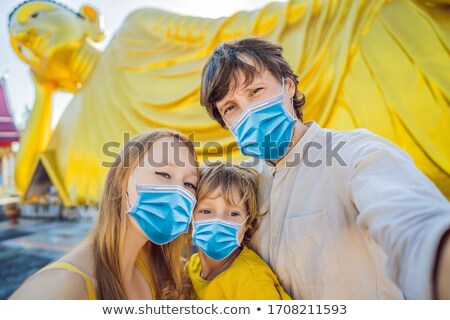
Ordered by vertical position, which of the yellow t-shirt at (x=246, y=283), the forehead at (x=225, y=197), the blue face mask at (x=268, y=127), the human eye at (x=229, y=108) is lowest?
the yellow t-shirt at (x=246, y=283)

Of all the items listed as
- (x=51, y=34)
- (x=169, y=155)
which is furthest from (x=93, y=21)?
(x=169, y=155)

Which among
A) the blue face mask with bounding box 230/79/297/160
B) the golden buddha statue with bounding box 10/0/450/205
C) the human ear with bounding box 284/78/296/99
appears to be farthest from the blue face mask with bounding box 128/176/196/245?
the golden buddha statue with bounding box 10/0/450/205

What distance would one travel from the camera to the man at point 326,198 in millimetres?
520

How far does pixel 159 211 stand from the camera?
896 mm

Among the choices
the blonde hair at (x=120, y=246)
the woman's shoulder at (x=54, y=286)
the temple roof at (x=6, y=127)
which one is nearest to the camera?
the woman's shoulder at (x=54, y=286)

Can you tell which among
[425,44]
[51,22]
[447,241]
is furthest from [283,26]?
[51,22]

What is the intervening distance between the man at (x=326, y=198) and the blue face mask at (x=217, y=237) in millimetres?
85

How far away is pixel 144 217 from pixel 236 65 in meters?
0.51

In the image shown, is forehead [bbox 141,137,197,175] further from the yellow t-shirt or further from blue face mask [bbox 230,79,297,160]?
the yellow t-shirt

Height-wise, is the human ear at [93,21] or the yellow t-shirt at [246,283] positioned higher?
the human ear at [93,21]

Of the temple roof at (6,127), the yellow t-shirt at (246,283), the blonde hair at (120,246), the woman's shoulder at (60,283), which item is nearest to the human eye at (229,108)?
the blonde hair at (120,246)

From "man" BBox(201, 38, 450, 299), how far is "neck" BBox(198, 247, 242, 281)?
0.09 m

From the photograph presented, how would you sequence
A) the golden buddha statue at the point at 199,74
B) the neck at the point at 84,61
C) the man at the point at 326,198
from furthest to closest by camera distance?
1. the neck at the point at 84,61
2. the golden buddha statue at the point at 199,74
3. the man at the point at 326,198

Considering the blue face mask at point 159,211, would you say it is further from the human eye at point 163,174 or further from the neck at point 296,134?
the neck at point 296,134
